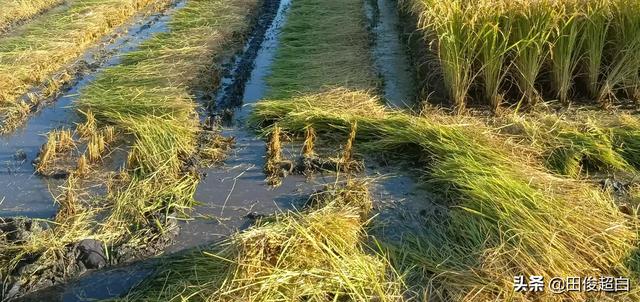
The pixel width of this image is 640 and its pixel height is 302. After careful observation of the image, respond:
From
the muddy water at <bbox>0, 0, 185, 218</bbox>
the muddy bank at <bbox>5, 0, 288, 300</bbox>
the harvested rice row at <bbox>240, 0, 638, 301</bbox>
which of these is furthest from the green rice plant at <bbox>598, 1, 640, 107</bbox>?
the muddy water at <bbox>0, 0, 185, 218</bbox>

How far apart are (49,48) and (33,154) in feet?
8.74

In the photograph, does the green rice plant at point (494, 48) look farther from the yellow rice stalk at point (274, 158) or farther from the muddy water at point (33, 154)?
the muddy water at point (33, 154)

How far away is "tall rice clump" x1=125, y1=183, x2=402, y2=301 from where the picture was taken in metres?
2.55

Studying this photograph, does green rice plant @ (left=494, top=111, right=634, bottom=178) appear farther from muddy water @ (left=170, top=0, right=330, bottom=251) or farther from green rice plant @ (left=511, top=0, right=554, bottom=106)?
muddy water @ (left=170, top=0, right=330, bottom=251)

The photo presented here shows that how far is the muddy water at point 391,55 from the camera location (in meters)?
5.10

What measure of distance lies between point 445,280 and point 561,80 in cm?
266

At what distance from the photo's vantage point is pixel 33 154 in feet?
14.0

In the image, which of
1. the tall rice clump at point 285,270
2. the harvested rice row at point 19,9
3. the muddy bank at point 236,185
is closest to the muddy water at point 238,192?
the muddy bank at point 236,185

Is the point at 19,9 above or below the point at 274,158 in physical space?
above

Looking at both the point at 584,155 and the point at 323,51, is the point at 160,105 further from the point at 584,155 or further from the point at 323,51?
the point at 584,155

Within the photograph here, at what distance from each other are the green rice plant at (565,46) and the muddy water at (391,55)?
1.21m

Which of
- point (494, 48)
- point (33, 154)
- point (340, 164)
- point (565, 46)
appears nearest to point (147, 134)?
point (33, 154)

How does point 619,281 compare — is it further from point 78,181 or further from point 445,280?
point 78,181

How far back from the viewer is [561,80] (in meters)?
4.63
